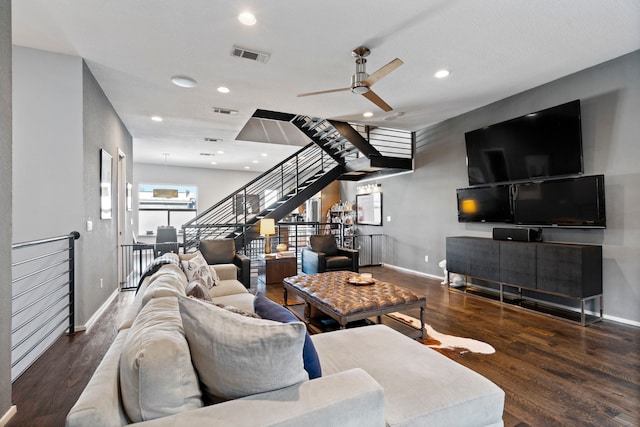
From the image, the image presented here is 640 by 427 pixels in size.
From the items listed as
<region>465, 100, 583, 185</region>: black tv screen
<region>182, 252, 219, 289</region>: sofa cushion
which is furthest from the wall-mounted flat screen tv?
<region>182, 252, 219, 289</region>: sofa cushion

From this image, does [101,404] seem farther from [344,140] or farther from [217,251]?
[344,140]

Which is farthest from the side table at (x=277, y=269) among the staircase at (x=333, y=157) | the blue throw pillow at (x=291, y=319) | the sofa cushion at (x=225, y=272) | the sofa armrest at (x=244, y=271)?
the blue throw pillow at (x=291, y=319)

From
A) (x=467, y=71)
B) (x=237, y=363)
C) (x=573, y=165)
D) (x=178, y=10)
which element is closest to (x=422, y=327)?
(x=237, y=363)

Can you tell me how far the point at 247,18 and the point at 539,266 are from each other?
13.9ft

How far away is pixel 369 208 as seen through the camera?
804 centimetres

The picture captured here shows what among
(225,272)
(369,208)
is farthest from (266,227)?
(369,208)

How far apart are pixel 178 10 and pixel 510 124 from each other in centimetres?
430

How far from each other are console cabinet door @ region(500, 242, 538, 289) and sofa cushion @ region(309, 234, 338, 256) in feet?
8.83

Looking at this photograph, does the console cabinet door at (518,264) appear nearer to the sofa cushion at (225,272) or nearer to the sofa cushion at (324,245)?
the sofa cushion at (324,245)

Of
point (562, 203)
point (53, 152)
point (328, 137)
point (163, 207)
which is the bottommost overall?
point (562, 203)

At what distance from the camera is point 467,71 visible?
3.67 m

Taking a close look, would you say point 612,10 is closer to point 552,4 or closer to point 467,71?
point 552,4

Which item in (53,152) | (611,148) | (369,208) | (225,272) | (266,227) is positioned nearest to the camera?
(53,152)

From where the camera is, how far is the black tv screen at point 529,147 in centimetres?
372
